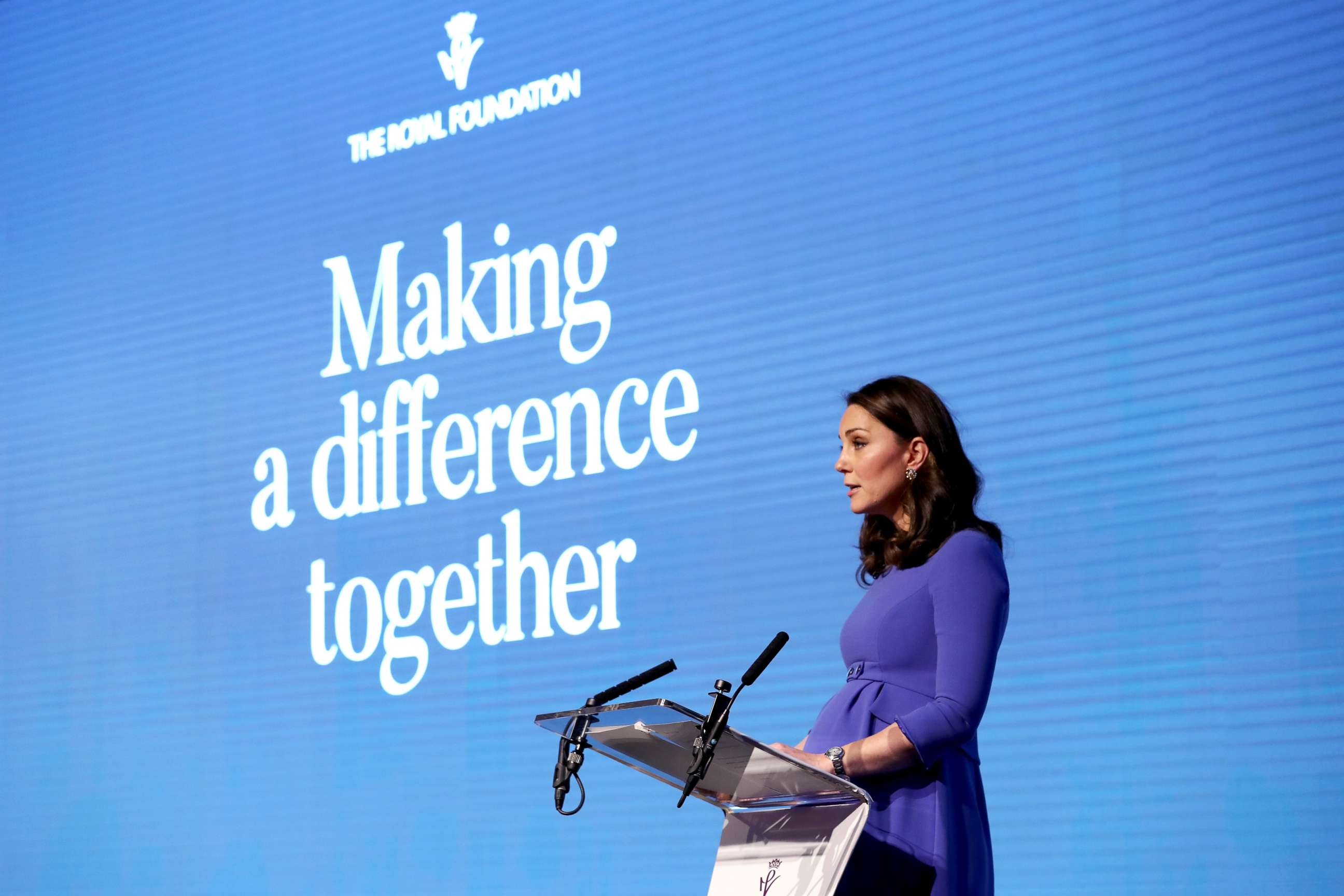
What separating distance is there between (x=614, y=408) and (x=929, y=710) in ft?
6.79

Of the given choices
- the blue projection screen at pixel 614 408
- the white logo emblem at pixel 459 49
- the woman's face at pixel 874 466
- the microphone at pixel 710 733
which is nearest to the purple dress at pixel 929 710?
the woman's face at pixel 874 466

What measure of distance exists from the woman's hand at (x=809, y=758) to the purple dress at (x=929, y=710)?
77 millimetres

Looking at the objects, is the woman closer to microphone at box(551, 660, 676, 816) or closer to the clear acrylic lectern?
the clear acrylic lectern

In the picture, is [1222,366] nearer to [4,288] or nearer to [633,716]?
[633,716]

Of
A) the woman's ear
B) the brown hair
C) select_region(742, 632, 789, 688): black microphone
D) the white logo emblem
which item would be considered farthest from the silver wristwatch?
the white logo emblem

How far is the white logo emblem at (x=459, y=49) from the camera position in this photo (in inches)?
163

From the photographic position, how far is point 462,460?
13.0ft

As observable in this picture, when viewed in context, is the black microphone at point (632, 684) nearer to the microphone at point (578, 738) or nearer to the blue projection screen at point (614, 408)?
the microphone at point (578, 738)

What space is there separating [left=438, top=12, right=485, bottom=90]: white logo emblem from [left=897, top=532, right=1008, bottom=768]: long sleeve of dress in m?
→ 2.70

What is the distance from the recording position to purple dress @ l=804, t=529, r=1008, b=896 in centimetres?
176

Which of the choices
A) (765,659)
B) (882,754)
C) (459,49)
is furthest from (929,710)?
(459,49)

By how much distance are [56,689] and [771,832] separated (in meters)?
3.36

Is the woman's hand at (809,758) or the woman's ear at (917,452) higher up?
the woman's ear at (917,452)

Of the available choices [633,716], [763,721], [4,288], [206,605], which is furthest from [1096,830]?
[4,288]
